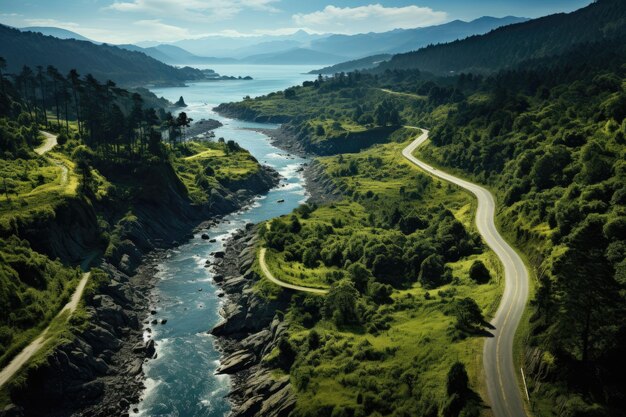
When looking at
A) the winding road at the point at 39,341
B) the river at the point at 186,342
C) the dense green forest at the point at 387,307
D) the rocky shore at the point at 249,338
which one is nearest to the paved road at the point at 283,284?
the dense green forest at the point at 387,307

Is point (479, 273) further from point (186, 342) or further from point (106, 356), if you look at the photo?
point (106, 356)

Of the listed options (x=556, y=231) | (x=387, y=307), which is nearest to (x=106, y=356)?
(x=387, y=307)

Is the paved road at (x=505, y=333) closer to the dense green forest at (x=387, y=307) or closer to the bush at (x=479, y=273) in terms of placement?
the dense green forest at (x=387, y=307)

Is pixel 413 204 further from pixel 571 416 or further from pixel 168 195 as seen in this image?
pixel 571 416

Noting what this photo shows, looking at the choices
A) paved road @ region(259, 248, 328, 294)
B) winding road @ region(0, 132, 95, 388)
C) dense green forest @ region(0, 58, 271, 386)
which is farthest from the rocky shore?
dense green forest @ region(0, 58, 271, 386)

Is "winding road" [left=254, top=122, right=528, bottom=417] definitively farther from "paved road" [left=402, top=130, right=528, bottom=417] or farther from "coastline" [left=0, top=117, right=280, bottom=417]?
"coastline" [left=0, top=117, right=280, bottom=417]
